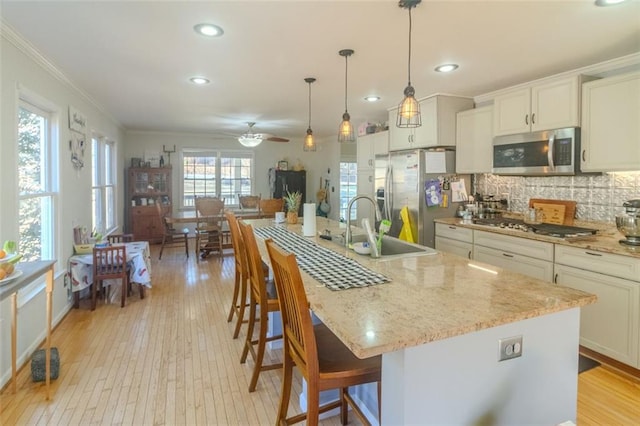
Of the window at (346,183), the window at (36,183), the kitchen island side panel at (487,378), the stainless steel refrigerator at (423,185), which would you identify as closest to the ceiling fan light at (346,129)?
the stainless steel refrigerator at (423,185)

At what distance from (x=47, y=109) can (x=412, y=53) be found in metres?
3.15

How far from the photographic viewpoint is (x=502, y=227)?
3.37 m

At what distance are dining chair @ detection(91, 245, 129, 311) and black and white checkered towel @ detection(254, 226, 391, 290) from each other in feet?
6.53

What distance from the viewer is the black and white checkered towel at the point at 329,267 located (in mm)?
1691

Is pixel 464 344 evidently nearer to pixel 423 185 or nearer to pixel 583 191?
pixel 583 191

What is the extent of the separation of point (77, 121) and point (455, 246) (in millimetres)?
4235

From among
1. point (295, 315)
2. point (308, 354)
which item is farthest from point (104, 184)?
point (308, 354)

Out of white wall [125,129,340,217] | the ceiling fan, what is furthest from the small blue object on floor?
white wall [125,129,340,217]

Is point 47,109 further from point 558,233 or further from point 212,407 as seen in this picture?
point 558,233

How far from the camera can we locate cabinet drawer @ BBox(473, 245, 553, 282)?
2891 millimetres

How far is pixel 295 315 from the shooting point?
1.54 meters

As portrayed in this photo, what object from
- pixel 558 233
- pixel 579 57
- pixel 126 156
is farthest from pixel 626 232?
pixel 126 156

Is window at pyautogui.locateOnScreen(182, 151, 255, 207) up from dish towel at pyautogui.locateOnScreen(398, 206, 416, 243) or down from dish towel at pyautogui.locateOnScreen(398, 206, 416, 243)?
up

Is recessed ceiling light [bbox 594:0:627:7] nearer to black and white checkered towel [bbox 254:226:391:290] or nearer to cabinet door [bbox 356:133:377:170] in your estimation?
black and white checkered towel [bbox 254:226:391:290]
